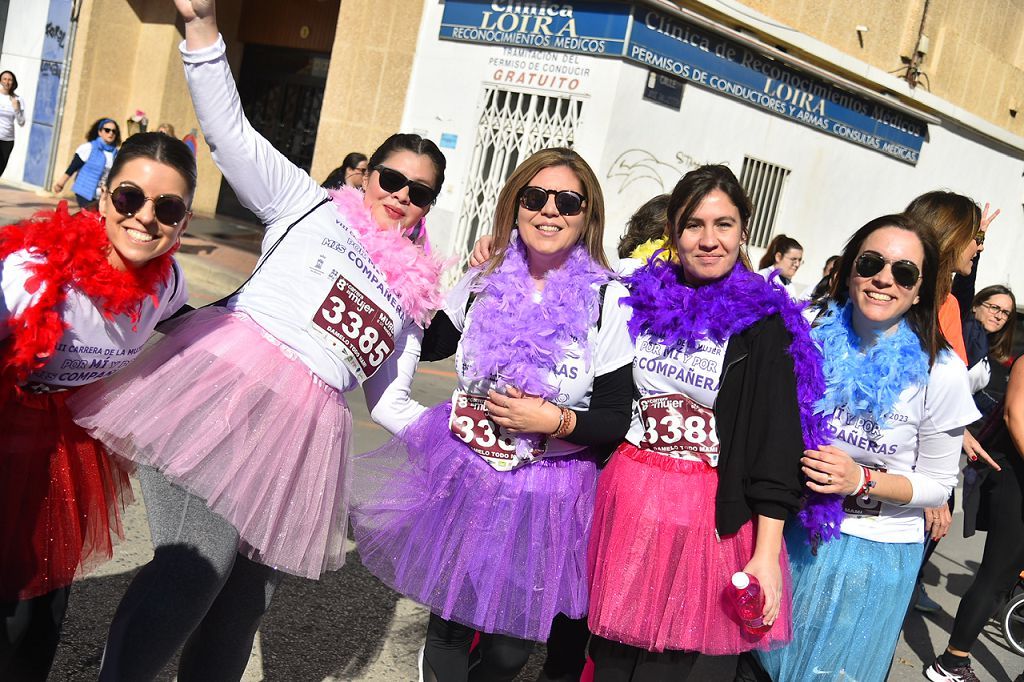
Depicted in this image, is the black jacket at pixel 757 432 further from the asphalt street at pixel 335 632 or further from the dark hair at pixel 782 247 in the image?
the dark hair at pixel 782 247

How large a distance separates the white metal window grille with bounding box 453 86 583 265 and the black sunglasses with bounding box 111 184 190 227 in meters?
8.82

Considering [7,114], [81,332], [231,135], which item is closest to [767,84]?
[7,114]

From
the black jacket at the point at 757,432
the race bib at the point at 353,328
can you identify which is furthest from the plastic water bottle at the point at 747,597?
the race bib at the point at 353,328

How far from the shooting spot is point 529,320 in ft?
9.34

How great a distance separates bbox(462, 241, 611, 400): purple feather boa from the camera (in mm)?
2801

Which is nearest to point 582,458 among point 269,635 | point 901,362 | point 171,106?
point 901,362

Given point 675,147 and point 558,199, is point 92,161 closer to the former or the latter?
point 675,147

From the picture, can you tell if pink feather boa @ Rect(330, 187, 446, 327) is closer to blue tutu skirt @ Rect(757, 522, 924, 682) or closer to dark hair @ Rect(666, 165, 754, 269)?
dark hair @ Rect(666, 165, 754, 269)

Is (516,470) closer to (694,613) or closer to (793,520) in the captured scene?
(694,613)

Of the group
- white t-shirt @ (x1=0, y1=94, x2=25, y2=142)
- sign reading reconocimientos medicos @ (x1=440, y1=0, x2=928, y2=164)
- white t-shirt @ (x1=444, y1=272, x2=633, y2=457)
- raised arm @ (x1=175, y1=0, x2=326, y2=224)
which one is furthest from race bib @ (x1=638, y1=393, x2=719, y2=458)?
white t-shirt @ (x1=0, y1=94, x2=25, y2=142)

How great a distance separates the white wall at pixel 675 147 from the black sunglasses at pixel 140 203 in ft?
29.2

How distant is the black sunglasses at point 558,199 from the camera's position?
285 cm

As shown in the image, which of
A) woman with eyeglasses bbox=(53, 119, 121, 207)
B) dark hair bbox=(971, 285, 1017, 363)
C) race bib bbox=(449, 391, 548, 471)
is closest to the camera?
race bib bbox=(449, 391, 548, 471)

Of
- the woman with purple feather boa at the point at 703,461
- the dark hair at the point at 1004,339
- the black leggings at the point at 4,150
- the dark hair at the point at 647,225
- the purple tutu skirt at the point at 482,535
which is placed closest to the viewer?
the woman with purple feather boa at the point at 703,461
